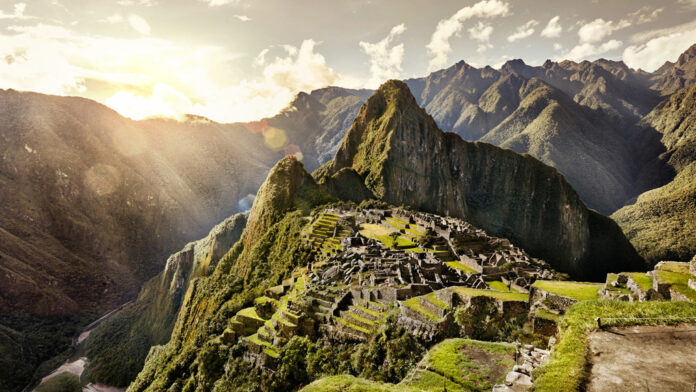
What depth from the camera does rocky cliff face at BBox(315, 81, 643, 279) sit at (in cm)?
16300

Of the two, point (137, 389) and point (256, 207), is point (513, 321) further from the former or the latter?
point (256, 207)

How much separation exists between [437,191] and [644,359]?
585 feet

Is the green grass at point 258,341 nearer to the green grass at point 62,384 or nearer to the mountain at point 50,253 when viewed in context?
the green grass at point 62,384

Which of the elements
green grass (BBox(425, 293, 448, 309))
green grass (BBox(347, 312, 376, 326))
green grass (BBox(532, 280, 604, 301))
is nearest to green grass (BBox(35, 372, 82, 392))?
green grass (BBox(347, 312, 376, 326))

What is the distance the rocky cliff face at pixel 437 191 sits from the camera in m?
163

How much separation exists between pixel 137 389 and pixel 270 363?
49629 mm

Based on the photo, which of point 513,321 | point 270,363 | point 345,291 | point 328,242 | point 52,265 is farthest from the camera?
point 52,265

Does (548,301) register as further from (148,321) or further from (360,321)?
(148,321)

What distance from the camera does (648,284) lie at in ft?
49.4

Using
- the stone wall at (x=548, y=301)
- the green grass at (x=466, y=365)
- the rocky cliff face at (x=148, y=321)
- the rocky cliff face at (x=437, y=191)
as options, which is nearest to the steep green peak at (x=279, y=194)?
the rocky cliff face at (x=148, y=321)

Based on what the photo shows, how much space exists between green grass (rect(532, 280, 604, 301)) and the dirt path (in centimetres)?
660

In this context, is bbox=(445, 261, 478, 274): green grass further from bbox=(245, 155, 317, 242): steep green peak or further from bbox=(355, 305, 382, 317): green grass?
bbox=(245, 155, 317, 242): steep green peak

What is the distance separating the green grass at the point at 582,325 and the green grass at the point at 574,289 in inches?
210

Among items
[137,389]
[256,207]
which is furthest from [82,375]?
[256,207]
